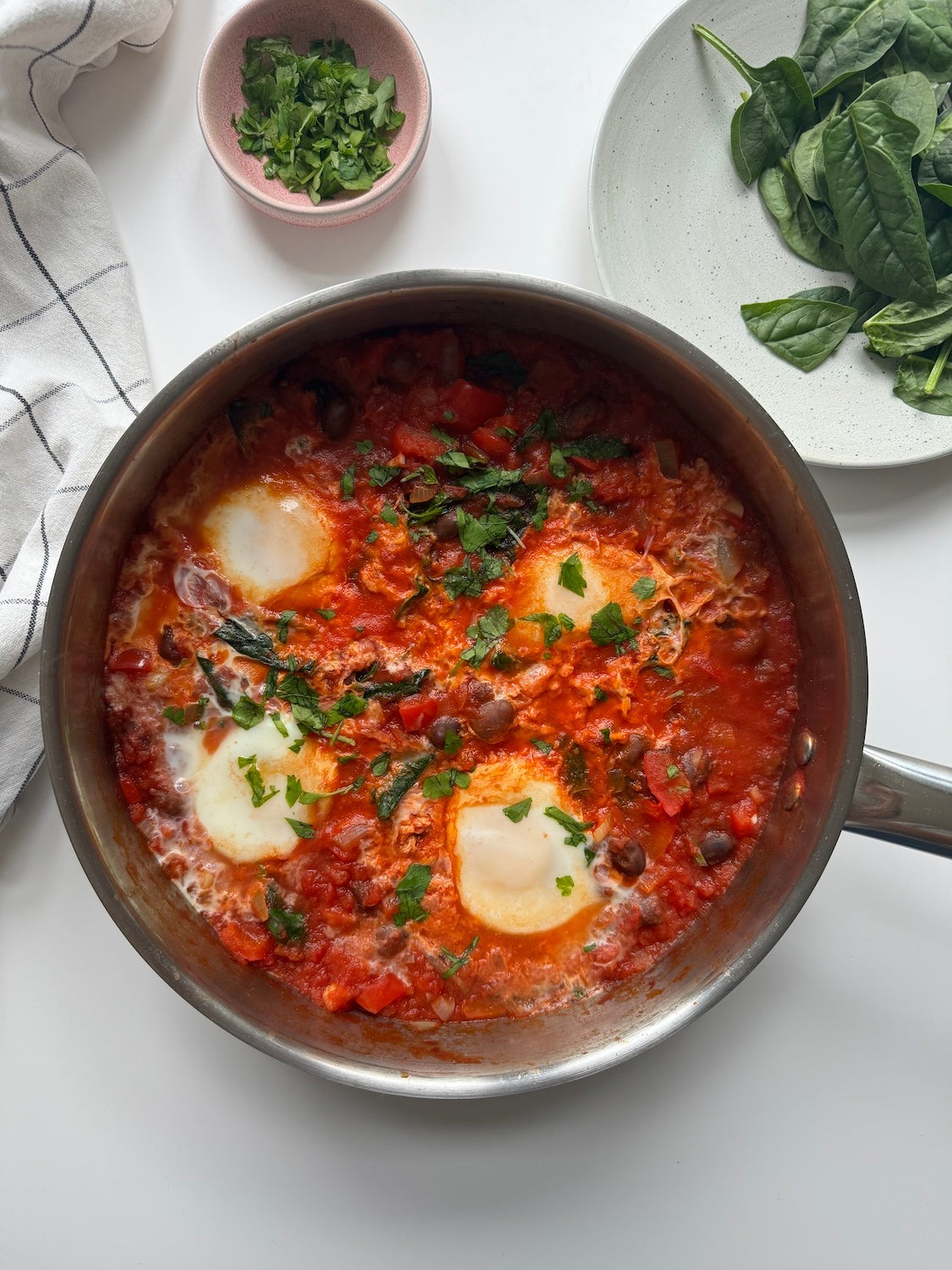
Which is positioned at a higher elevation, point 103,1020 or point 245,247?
Result: point 245,247

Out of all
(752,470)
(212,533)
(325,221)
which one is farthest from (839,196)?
(212,533)

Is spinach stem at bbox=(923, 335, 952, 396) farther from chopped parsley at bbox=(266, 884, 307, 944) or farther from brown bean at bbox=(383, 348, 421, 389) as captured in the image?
chopped parsley at bbox=(266, 884, 307, 944)

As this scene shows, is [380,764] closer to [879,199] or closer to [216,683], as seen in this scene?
[216,683]

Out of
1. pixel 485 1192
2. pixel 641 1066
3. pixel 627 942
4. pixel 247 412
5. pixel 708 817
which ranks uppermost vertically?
pixel 247 412

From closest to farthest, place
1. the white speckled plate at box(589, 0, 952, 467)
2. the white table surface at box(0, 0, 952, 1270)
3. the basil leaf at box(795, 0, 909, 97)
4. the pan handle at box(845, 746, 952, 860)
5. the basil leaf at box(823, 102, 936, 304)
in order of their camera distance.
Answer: the pan handle at box(845, 746, 952, 860) < the basil leaf at box(823, 102, 936, 304) < the basil leaf at box(795, 0, 909, 97) < the white speckled plate at box(589, 0, 952, 467) < the white table surface at box(0, 0, 952, 1270)

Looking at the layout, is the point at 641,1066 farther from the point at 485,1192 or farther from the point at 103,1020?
the point at 103,1020

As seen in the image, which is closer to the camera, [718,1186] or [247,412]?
[247,412]

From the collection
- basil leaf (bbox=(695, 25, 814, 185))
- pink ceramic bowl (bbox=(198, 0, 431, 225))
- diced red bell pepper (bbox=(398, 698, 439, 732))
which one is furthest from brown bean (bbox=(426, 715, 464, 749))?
basil leaf (bbox=(695, 25, 814, 185))

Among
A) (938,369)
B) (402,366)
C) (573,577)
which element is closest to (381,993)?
(573,577)
